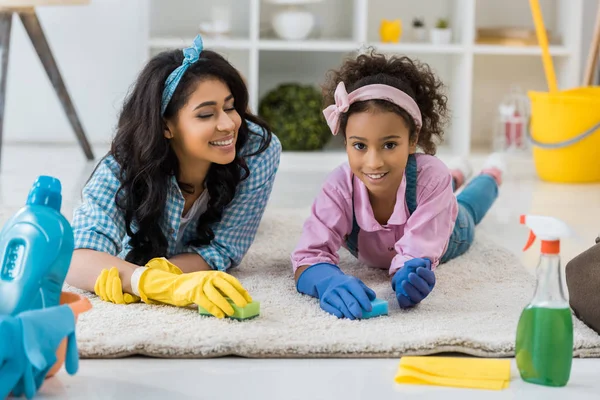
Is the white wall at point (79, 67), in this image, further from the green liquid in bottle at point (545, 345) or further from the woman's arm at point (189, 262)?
the green liquid in bottle at point (545, 345)

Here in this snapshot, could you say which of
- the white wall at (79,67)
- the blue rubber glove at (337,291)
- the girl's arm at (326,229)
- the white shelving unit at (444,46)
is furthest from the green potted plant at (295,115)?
the blue rubber glove at (337,291)

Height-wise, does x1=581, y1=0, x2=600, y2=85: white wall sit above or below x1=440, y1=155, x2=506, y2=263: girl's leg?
above

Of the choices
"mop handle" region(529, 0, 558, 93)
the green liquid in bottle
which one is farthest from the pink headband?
"mop handle" region(529, 0, 558, 93)

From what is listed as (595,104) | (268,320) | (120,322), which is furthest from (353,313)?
(595,104)

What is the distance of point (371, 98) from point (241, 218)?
0.39 m

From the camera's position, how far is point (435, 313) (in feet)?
5.29

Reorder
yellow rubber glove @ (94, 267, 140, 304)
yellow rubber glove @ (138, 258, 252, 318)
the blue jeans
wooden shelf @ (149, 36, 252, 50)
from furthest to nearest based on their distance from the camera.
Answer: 1. wooden shelf @ (149, 36, 252, 50)
2. the blue jeans
3. yellow rubber glove @ (94, 267, 140, 304)
4. yellow rubber glove @ (138, 258, 252, 318)

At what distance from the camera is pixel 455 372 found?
1.32 m

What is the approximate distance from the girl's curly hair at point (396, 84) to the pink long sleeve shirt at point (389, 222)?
2.7 inches

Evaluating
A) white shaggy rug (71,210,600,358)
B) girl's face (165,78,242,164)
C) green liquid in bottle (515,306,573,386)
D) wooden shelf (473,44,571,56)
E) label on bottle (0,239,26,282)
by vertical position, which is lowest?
white shaggy rug (71,210,600,358)

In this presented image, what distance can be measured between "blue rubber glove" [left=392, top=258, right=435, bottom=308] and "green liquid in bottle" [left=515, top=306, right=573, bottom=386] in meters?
0.33

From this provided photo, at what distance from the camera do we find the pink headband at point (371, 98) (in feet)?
5.80

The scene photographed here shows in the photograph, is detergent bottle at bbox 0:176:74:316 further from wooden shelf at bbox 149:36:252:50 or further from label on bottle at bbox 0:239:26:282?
wooden shelf at bbox 149:36:252:50

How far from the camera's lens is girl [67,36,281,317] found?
1730 mm
